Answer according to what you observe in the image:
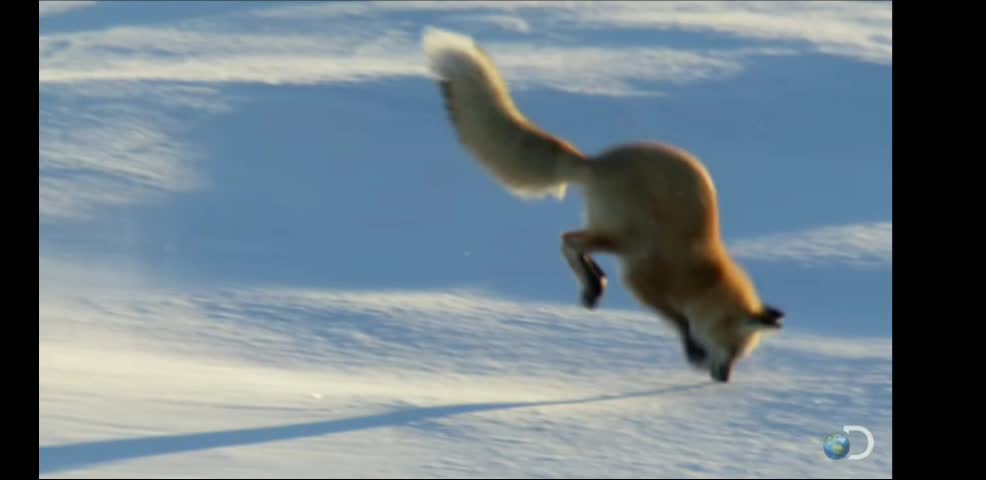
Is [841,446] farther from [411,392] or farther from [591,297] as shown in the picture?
[411,392]

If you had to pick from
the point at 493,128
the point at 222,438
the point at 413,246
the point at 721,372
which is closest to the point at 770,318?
the point at 721,372

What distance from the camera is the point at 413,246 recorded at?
756cm

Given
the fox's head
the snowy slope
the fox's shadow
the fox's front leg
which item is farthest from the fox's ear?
the fox's shadow

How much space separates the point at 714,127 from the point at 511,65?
1492 millimetres

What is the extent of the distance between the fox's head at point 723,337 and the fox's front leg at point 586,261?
→ 0.33 meters

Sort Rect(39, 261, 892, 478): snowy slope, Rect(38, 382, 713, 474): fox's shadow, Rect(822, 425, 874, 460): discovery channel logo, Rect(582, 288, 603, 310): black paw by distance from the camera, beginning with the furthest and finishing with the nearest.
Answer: Rect(582, 288, 603, 310): black paw → Rect(822, 425, 874, 460): discovery channel logo → Rect(39, 261, 892, 478): snowy slope → Rect(38, 382, 713, 474): fox's shadow

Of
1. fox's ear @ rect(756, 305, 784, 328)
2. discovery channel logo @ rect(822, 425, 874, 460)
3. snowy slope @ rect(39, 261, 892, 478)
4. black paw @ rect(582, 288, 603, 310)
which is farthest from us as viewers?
black paw @ rect(582, 288, 603, 310)

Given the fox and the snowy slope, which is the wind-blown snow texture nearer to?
the snowy slope

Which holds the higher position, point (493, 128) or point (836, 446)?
point (493, 128)

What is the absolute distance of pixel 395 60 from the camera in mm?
10438

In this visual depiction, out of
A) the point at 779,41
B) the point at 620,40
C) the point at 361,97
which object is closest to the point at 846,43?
the point at 779,41

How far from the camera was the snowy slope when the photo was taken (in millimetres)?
4598

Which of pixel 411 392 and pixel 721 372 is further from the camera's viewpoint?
pixel 721 372

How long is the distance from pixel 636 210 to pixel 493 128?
1.95 feet
